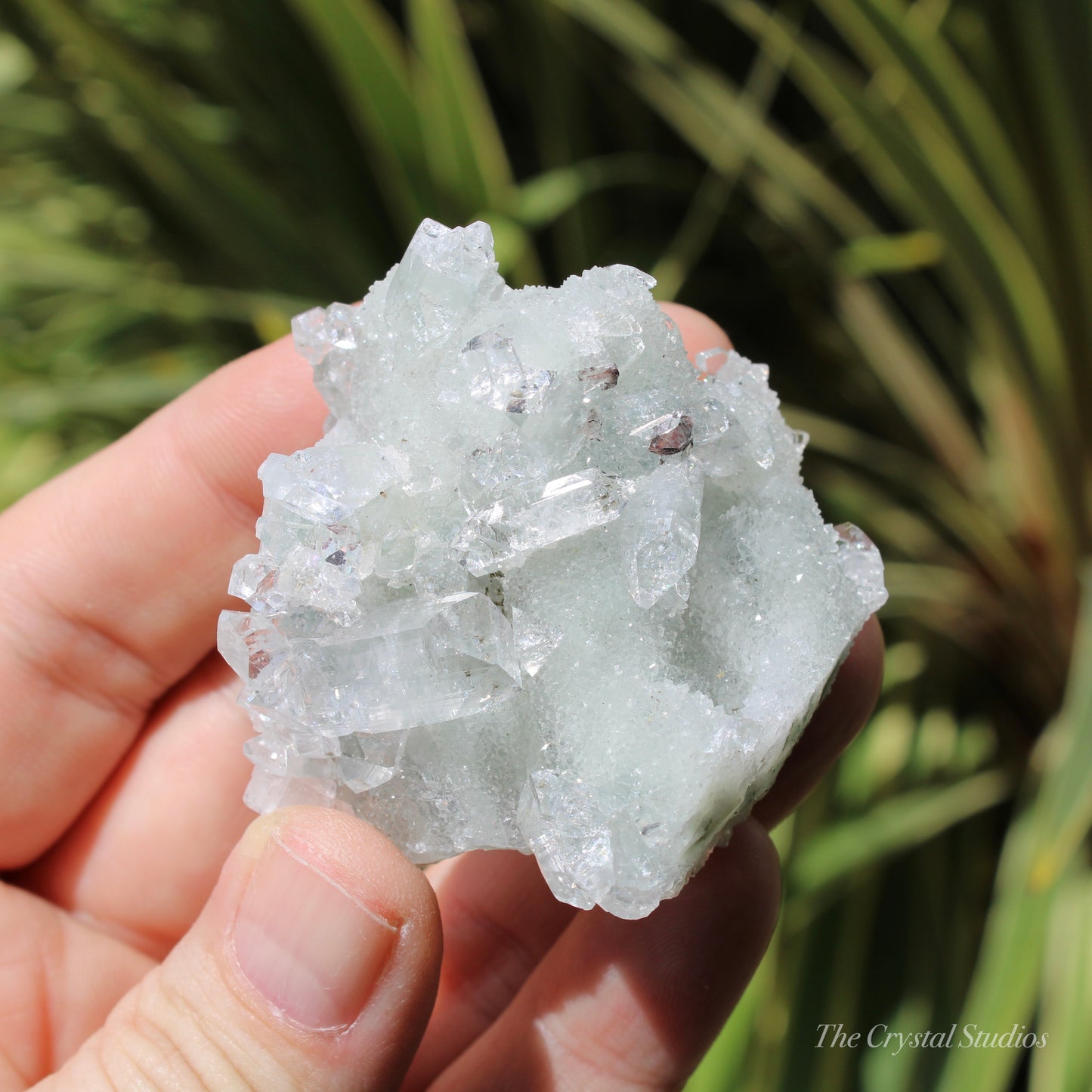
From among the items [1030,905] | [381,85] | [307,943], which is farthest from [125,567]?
[1030,905]

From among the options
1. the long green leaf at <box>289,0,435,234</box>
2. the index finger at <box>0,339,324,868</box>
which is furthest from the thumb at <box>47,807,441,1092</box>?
the long green leaf at <box>289,0,435,234</box>

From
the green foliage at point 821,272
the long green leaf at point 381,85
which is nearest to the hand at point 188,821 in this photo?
the green foliage at point 821,272

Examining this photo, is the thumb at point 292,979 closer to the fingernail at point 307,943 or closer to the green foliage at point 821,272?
the fingernail at point 307,943

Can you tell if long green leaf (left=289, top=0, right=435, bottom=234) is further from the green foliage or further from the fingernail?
the fingernail

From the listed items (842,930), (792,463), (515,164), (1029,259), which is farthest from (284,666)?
(515,164)

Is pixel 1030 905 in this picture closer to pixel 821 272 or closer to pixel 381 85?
pixel 821 272
